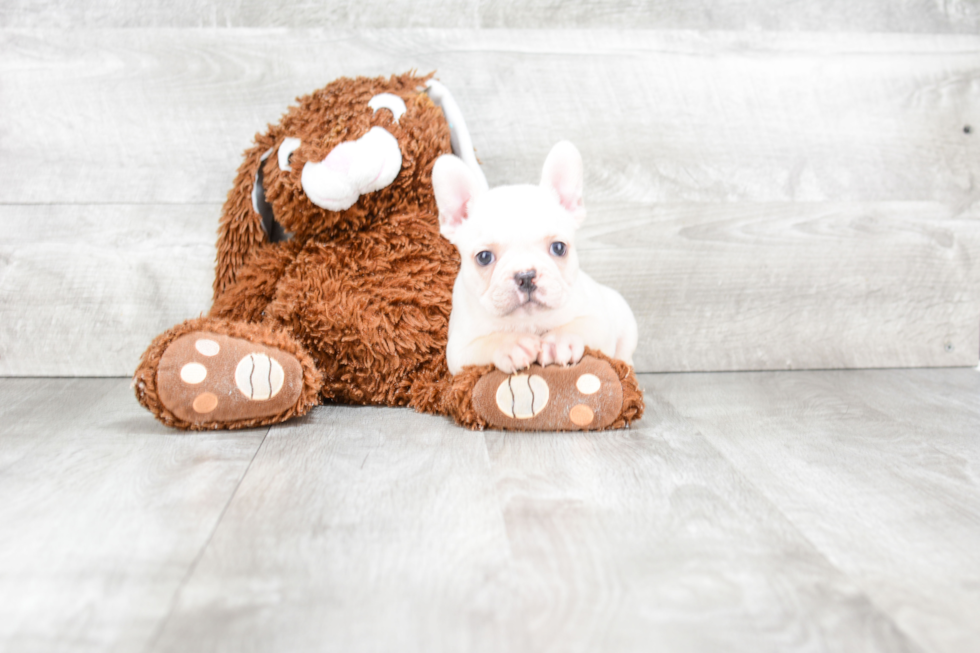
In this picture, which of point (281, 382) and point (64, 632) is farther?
point (281, 382)

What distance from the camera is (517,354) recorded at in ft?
3.41

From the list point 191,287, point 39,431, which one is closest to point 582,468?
point 39,431

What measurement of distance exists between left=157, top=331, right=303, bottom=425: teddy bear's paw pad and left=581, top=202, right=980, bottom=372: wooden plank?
26.1 inches

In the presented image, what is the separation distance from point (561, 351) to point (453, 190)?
10.2 inches

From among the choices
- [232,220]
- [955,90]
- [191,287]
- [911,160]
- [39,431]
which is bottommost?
[39,431]

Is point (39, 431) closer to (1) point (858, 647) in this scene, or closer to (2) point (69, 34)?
(2) point (69, 34)

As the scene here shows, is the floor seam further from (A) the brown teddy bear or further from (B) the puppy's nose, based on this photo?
(B) the puppy's nose

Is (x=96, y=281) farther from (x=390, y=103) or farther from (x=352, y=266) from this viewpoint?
(x=390, y=103)

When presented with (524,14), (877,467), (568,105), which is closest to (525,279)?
(877,467)

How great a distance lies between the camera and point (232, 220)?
132 cm

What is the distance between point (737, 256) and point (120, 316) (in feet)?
3.82

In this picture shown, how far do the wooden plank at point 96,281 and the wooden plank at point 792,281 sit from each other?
740mm

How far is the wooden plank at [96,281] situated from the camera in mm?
1438

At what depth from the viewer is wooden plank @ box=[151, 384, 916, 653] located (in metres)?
0.57
